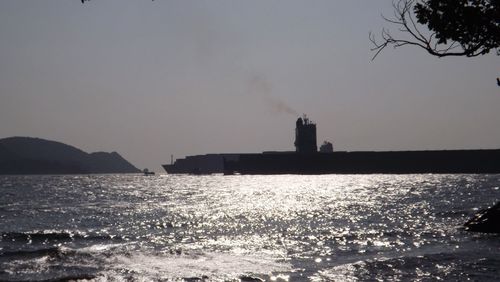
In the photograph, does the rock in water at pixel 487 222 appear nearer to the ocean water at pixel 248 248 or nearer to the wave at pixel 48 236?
the ocean water at pixel 248 248

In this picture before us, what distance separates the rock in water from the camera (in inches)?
1273

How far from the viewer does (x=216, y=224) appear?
41.3 metres

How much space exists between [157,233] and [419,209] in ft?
86.8

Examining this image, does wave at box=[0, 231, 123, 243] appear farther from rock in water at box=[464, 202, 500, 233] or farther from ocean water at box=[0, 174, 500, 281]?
rock in water at box=[464, 202, 500, 233]

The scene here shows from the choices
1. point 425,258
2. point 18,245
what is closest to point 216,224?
point 18,245

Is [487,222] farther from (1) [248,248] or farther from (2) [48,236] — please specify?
(2) [48,236]

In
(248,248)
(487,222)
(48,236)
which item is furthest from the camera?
(48,236)

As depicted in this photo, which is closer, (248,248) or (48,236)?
(248,248)

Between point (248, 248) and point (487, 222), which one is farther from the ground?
point (487, 222)

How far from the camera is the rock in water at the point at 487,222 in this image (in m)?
32.3

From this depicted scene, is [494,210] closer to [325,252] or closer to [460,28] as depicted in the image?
[325,252]

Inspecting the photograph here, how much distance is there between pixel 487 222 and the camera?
32938 millimetres

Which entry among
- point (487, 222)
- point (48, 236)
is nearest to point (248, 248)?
point (48, 236)

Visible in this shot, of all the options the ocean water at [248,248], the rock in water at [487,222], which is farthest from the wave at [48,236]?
the rock in water at [487,222]
